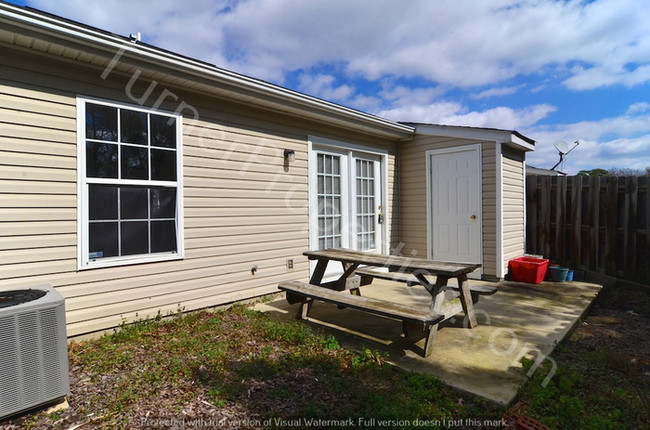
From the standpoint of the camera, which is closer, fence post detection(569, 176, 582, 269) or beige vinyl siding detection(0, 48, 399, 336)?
A: beige vinyl siding detection(0, 48, 399, 336)

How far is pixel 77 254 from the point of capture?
321 cm

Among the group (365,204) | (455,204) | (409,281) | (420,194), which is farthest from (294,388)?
(420,194)

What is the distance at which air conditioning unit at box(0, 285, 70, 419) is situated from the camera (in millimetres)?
2006

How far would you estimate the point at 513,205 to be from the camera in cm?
617

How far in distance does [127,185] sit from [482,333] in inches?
155

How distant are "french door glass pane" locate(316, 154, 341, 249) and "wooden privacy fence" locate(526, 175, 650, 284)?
12.8 ft

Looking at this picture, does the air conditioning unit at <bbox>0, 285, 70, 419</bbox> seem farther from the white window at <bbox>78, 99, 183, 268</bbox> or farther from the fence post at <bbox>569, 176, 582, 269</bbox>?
the fence post at <bbox>569, 176, 582, 269</bbox>

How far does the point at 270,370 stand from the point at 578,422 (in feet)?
6.68

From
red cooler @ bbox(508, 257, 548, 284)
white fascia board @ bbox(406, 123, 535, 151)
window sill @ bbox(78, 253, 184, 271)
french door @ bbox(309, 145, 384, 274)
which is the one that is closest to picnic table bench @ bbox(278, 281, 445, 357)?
window sill @ bbox(78, 253, 184, 271)

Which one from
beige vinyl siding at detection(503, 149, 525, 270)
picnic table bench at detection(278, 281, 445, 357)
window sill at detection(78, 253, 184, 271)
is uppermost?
beige vinyl siding at detection(503, 149, 525, 270)

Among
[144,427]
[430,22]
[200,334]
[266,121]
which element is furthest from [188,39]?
[144,427]

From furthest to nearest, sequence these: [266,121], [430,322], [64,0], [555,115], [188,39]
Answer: [555,115]
[188,39]
[266,121]
[64,0]
[430,322]

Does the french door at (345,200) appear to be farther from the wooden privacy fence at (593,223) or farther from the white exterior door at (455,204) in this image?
the wooden privacy fence at (593,223)

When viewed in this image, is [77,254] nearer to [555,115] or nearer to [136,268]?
[136,268]
